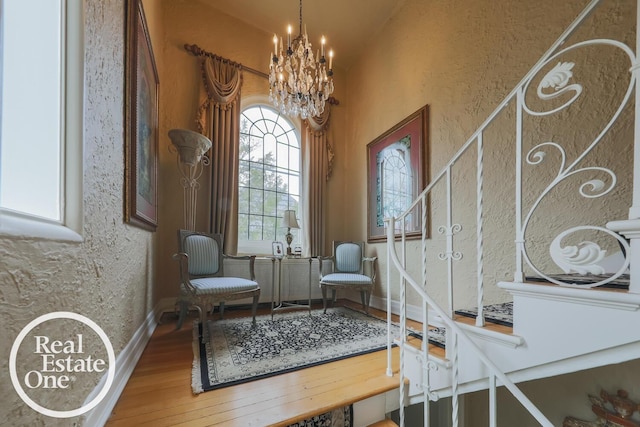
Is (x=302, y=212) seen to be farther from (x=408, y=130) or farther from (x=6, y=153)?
(x=6, y=153)

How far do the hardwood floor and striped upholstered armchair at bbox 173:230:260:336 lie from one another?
0.44 m

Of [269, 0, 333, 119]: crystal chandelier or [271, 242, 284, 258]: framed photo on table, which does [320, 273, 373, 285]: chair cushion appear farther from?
[269, 0, 333, 119]: crystal chandelier

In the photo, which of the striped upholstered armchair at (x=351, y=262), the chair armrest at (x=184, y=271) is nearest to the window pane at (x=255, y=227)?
the striped upholstered armchair at (x=351, y=262)

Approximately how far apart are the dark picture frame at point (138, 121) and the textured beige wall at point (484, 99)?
2.58m

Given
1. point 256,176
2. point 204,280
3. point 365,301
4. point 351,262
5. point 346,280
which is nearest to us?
point 204,280

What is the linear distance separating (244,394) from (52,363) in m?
0.86

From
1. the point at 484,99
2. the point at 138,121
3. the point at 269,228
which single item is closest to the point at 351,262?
the point at 269,228

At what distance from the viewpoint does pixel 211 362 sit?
1692 millimetres

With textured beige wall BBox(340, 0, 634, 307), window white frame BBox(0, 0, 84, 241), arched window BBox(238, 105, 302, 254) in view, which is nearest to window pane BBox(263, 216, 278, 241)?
arched window BBox(238, 105, 302, 254)

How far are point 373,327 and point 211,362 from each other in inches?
58.7

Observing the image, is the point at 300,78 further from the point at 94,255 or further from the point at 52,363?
the point at 52,363

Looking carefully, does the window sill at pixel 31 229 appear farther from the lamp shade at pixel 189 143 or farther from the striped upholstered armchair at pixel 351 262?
the striped upholstered armchair at pixel 351 262

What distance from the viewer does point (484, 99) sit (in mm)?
2168

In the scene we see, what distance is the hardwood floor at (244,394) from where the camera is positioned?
115 centimetres
